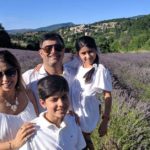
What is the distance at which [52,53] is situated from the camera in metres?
3.50

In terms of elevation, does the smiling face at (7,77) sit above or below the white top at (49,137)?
above

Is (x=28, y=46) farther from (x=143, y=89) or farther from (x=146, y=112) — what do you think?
(x=146, y=112)

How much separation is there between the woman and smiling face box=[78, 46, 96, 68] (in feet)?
3.30

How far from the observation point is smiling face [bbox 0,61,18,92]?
115 inches

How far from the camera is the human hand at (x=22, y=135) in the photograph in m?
2.75

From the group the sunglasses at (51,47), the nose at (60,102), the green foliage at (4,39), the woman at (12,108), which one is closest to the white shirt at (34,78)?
the sunglasses at (51,47)

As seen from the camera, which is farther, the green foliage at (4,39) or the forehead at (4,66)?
the green foliage at (4,39)

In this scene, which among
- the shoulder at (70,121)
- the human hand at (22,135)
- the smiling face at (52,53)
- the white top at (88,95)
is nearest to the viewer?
the human hand at (22,135)

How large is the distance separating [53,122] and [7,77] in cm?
37

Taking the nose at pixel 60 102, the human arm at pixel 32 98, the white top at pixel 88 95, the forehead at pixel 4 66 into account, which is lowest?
the white top at pixel 88 95

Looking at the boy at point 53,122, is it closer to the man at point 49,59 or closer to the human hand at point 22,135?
the human hand at point 22,135

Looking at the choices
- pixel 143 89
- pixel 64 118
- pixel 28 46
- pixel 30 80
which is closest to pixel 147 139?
pixel 30 80

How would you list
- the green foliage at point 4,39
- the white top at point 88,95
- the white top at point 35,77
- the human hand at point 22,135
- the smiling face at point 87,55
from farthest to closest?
the green foliage at point 4,39 < the smiling face at point 87,55 < the white top at point 88,95 < the white top at point 35,77 < the human hand at point 22,135

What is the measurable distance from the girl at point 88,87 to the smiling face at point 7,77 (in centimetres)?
87
